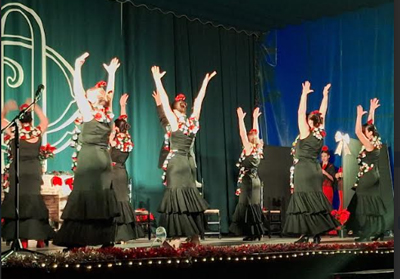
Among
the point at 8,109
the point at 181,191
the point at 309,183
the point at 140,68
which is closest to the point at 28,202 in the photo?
the point at 181,191

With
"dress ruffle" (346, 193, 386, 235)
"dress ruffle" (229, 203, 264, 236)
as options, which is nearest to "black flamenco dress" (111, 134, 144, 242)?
"dress ruffle" (229, 203, 264, 236)

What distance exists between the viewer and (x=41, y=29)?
34.3 feet

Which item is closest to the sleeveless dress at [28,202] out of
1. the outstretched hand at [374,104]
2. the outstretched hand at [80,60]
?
the outstretched hand at [80,60]

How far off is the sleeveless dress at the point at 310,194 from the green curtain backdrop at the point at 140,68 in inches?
154

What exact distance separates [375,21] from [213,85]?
3.12 metres

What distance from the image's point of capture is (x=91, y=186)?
6.29m

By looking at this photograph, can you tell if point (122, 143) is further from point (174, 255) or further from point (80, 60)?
point (174, 255)

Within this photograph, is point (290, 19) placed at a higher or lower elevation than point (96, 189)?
higher

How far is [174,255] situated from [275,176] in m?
7.22

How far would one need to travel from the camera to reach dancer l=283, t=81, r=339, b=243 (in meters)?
8.11

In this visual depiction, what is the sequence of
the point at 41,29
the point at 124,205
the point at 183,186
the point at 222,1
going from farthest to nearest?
the point at 222,1
the point at 41,29
the point at 124,205
the point at 183,186

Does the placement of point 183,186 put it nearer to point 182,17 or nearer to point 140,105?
point 140,105

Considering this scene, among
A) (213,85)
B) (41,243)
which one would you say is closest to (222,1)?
(213,85)

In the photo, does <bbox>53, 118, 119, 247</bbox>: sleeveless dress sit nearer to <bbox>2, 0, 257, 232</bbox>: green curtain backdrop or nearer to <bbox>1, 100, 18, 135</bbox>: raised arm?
<bbox>1, 100, 18, 135</bbox>: raised arm
